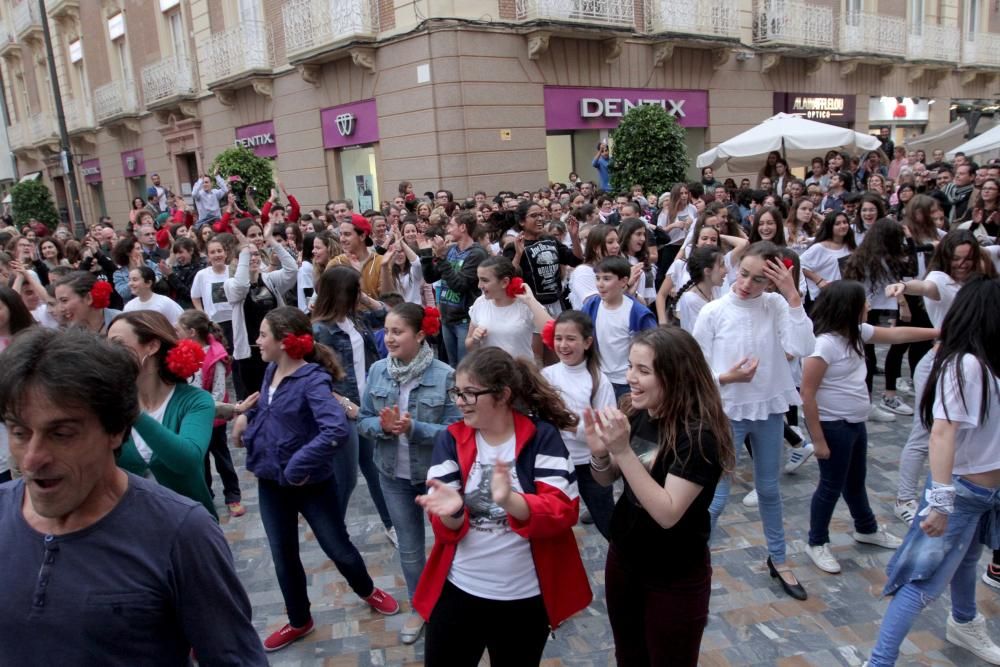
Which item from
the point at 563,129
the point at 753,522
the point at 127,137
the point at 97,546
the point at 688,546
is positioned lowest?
the point at 753,522

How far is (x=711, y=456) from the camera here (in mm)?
2418

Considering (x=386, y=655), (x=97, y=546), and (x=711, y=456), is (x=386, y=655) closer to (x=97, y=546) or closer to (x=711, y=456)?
(x=711, y=456)

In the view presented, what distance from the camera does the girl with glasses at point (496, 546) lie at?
8.34 ft

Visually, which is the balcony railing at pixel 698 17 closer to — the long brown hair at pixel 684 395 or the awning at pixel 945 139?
the awning at pixel 945 139

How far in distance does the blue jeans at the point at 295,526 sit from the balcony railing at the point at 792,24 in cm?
1918

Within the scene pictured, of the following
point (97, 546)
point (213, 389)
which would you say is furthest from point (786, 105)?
point (97, 546)

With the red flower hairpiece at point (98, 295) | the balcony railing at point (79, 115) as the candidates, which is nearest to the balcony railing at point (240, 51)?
the balcony railing at point (79, 115)

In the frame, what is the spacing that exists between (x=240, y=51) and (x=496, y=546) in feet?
60.2

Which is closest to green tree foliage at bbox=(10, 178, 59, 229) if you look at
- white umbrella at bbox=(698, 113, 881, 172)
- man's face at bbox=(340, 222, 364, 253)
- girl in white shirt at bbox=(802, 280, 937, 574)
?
man's face at bbox=(340, 222, 364, 253)

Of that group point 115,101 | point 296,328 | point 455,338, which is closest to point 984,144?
point 455,338

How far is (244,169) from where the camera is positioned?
13.4 m

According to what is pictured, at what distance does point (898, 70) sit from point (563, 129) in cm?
1515

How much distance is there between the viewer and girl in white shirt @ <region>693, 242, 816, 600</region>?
3.83 metres

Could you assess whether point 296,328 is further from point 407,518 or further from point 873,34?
point 873,34
